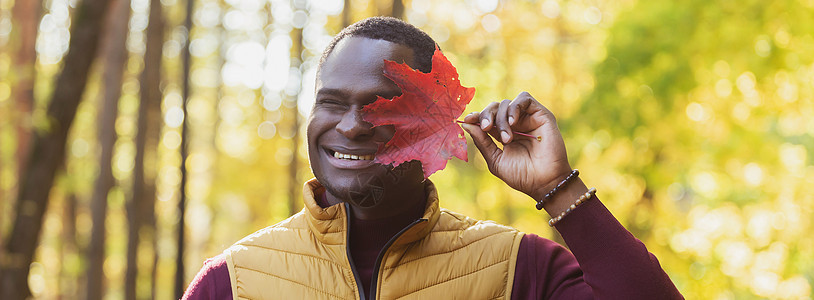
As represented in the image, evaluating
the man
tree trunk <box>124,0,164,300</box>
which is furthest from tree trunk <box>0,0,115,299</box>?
tree trunk <box>124,0,164,300</box>

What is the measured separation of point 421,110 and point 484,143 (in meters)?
0.20

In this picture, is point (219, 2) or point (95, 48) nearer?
point (95, 48)

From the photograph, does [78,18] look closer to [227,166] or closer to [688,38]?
[688,38]

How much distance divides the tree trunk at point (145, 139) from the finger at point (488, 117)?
10480mm

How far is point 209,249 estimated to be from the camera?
78.6 ft

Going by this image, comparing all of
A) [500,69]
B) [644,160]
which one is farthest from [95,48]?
[500,69]

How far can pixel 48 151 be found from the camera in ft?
17.4

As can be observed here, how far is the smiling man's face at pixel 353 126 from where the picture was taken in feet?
5.75

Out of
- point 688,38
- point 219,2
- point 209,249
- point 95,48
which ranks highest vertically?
point 219,2

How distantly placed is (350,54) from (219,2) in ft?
54.9

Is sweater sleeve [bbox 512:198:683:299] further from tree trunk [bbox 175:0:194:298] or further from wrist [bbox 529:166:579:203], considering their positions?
tree trunk [bbox 175:0:194:298]

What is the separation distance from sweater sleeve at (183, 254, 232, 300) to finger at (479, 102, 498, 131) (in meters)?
0.87

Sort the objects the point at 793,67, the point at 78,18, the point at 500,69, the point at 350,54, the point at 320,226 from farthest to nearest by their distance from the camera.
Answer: the point at 500,69 < the point at 793,67 < the point at 78,18 < the point at 320,226 < the point at 350,54

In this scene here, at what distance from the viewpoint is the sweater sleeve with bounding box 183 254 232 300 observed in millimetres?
1938
